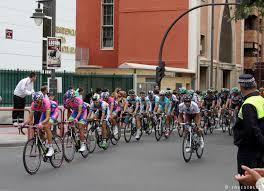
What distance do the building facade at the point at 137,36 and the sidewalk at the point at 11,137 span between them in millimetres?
21219

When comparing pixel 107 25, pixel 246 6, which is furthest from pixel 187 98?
pixel 107 25

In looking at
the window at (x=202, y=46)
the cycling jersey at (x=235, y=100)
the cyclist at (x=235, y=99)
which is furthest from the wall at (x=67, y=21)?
the window at (x=202, y=46)

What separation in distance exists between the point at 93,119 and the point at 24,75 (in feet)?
32.2

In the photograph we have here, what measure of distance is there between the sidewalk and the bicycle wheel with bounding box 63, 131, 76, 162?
343cm

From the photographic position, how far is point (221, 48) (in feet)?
174

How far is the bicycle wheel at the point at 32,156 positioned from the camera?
11.1 meters

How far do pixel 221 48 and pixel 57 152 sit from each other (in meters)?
42.4

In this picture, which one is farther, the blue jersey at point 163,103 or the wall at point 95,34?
the wall at point 95,34

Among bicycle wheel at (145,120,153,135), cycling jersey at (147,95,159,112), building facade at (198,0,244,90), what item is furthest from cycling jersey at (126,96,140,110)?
building facade at (198,0,244,90)

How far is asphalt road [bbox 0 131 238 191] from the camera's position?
9.72 metres

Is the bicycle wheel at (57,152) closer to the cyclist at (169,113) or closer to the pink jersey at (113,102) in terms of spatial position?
the pink jersey at (113,102)

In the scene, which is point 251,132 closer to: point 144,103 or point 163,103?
point 144,103

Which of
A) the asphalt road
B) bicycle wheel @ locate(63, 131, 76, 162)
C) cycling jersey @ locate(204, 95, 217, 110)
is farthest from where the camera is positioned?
cycling jersey @ locate(204, 95, 217, 110)

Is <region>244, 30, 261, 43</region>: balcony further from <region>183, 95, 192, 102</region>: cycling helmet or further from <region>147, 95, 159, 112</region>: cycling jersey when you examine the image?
<region>183, 95, 192, 102</region>: cycling helmet
